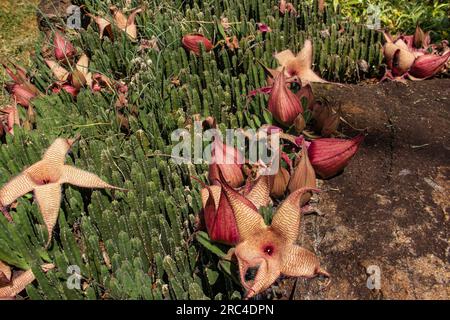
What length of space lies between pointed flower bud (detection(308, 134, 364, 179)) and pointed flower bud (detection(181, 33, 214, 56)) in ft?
2.60

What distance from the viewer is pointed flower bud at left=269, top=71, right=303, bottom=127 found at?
167 cm

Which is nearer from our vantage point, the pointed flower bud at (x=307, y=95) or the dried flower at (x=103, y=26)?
the pointed flower bud at (x=307, y=95)

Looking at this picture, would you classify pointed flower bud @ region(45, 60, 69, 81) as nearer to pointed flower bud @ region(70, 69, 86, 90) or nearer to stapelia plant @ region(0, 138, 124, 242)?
pointed flower bud @ region(70, 69, 86, 90)

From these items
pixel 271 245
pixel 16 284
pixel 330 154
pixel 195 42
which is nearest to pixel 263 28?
pixel 195 42

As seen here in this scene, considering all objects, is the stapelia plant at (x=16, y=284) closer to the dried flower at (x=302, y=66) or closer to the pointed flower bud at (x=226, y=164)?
the pointed flower bud at (x=226, y=164)

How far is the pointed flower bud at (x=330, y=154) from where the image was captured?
1517 millimetres

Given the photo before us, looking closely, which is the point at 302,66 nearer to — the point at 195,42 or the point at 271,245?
the point at 195,42

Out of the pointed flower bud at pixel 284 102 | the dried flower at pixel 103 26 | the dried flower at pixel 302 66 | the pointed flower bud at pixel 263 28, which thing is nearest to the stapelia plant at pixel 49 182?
the pointed flower bud at pixel 284 102

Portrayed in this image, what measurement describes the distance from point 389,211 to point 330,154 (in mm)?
231

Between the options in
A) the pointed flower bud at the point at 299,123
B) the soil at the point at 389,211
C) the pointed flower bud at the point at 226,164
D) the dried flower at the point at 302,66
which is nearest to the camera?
the soil at the point at 389,211

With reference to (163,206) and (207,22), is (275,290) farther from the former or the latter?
(207,22)

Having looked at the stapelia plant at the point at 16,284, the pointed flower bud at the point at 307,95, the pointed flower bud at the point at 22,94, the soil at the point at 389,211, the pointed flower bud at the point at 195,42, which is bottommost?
the stapelia plant at the point at 16,284

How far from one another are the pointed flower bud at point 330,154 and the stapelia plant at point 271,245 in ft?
1.10
